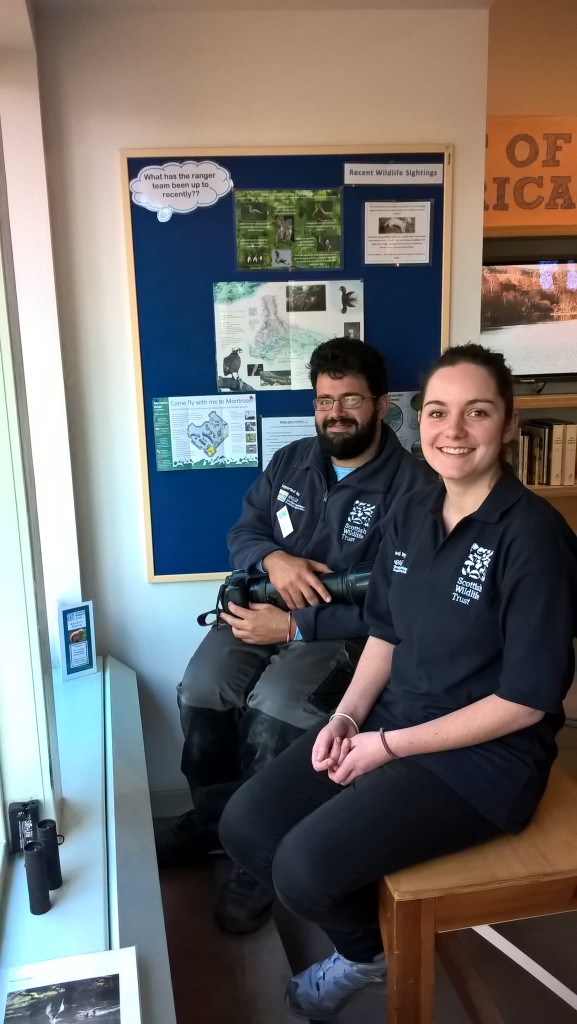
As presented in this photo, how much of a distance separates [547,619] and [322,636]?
77 centimetres

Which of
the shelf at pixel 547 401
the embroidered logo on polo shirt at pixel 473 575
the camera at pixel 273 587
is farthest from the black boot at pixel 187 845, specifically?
the shelf at pixel 547 401

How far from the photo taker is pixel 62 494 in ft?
6.75

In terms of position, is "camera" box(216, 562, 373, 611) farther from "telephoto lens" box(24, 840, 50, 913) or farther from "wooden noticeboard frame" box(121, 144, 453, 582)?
"telephoto lens" box(24, 840, 50, 913)

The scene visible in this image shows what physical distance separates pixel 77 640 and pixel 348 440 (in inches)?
37.0

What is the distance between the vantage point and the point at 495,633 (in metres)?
1.27

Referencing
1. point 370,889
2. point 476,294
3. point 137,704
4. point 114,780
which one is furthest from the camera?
point 476,294

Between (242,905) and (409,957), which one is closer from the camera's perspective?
(409,957)

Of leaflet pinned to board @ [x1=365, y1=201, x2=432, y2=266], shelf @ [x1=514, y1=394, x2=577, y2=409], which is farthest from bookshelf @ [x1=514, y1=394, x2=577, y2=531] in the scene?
leaflet pinned to board @ [x1=365, y1=201, x2=432, y2=266]

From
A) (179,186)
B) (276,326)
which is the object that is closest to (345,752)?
(276,326)

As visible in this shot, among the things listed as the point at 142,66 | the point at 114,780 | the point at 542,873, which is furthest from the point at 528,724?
the point at 142,66

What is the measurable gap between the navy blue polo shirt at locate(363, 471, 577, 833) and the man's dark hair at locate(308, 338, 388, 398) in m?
0.67

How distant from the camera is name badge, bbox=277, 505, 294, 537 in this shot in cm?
202

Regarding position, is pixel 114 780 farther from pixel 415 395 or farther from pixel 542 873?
pixel 415 395

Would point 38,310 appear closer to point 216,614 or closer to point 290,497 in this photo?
point 290,497
